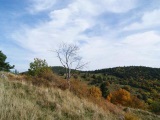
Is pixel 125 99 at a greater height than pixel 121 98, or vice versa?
pixel 121 98

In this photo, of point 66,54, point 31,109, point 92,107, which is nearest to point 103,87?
point 66,54

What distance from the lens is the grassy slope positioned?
219 inches

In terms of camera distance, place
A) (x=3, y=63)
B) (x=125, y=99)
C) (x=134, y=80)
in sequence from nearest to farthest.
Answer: (x=3, y=63)
(x=125, y=99)
(x=134, y=80)

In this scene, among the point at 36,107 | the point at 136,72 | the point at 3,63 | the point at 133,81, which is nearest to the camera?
the point at 36,107

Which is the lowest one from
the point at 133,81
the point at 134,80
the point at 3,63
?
the point at 133,81

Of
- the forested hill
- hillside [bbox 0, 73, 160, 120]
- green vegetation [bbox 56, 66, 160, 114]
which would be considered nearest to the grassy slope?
hillside [bbox 0, 73, 160, 120]

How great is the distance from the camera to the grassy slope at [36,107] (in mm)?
5555

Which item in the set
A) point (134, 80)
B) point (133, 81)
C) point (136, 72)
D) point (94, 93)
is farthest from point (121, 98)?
point (136, 72)

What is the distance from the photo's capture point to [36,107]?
7363mm

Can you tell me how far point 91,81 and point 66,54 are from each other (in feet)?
255

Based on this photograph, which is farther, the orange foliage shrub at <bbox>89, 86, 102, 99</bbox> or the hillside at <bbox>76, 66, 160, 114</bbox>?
the hillside at <bbox>76, 66, 160, 114</bbox>

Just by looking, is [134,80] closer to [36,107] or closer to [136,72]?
[136,72]

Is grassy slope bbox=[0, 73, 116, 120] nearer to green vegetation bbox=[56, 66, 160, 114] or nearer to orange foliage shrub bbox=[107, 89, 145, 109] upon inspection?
orange foliage shrub bbox=[107, 89, 145, 109]

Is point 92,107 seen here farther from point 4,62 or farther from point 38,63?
point 38,63
